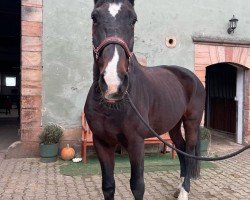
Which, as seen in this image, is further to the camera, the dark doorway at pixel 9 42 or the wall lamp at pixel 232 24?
the dark doorway at pixel 9 42

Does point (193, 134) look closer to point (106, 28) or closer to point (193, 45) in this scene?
point (106, 28)

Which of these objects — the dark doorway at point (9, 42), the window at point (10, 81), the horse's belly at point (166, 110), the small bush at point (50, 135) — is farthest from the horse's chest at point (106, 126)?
the window at point (10, 81)

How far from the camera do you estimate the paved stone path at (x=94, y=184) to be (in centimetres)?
394

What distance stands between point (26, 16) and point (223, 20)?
447cm

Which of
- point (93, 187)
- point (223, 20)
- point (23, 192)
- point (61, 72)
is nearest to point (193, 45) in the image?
point (223, 20)

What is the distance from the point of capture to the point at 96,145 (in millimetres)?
2713

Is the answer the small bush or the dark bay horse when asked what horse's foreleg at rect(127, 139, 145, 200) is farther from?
the small bush

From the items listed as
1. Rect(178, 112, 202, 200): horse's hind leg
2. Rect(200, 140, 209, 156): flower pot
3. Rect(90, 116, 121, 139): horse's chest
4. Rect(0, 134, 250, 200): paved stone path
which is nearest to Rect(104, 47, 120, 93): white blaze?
Rect(90, 116, 121, 139): horse's chest

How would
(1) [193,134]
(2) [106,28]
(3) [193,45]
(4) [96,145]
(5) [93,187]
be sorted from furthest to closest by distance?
(3) [193,45], (5) [93,187], (1) [193,134], (4) [96,145], (2) [106,28]

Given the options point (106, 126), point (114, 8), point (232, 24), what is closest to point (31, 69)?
point (106, 126)

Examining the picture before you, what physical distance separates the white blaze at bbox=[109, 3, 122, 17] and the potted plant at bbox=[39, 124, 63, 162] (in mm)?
4032

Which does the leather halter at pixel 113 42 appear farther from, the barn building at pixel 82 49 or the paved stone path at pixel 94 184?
the barn building at pixel 82 49

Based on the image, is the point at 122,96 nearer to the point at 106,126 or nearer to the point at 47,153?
the point at 106,126

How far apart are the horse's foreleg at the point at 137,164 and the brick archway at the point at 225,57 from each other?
4.70 metres
